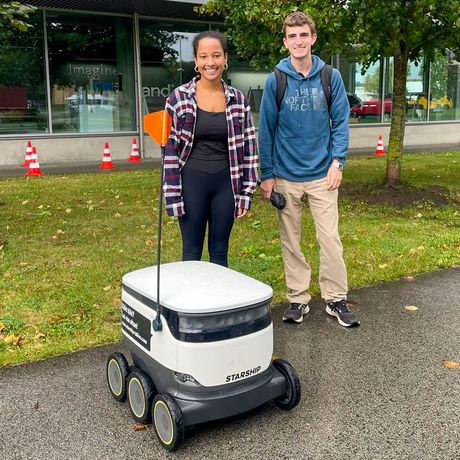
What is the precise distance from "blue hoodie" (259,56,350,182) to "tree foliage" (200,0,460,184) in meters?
3.31

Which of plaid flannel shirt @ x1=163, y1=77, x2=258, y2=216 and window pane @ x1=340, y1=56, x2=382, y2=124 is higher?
window pane @ x1=340, y1=56, x2=382, y2=124

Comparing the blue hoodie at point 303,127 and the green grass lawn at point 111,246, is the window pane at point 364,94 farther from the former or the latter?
the blue hoodie at point 303,127

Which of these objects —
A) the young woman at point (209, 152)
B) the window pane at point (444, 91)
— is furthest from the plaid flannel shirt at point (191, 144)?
the window pane at point (444, 91)

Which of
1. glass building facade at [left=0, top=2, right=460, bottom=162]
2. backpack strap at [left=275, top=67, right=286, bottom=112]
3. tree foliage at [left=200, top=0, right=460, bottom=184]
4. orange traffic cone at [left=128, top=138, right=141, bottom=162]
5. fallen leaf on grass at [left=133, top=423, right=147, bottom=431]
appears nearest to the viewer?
fallen leaf on grass at [left=133, top=423, right=147, bottom=431]

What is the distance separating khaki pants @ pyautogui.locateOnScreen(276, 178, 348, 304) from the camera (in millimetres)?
4207

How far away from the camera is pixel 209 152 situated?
3670 mm

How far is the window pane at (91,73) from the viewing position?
14844 millimetres

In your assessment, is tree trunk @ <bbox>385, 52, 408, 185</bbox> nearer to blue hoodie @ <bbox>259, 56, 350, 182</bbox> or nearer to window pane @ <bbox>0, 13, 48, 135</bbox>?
blue hoodie @ <bbox>259, 56, 350, 182</bbox>

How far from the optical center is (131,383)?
3004 mm

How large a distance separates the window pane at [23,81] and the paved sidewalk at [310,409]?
1195cm

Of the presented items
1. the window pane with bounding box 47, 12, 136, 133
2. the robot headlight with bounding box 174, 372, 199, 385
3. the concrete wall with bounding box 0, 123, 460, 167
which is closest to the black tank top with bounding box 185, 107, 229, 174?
the robot headlight with bounding box 174, 372, 199, 385

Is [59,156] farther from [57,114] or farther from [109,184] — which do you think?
[109,184]

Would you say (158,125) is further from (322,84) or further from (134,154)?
(134,154)

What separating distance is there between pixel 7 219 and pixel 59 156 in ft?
24.1
